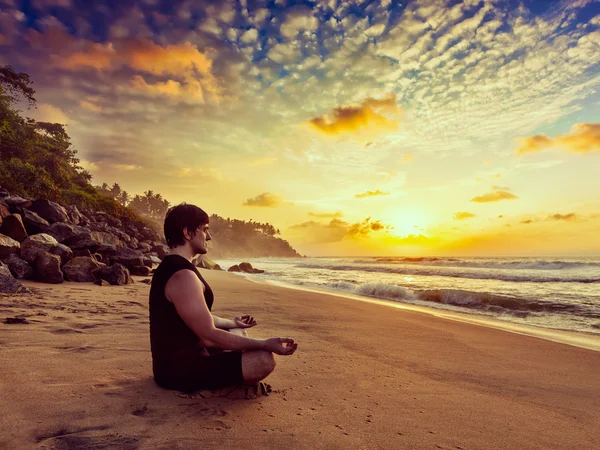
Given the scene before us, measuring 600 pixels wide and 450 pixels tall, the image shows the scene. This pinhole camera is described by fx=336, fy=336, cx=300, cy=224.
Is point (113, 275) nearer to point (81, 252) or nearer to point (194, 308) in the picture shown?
point (81, 252)

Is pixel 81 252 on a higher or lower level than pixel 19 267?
higher

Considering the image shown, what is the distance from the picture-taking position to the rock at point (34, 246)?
9.34 m

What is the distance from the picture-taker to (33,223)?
1111 cm

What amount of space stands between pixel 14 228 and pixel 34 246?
109 centimetres

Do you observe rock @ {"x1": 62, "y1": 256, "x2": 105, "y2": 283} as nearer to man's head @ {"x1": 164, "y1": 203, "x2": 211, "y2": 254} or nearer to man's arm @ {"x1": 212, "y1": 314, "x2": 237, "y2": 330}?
man's arm @ {"x1": 212, "y1": 314, "x2": 237, "y2": 330}

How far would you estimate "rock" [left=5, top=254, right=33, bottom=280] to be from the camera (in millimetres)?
8875

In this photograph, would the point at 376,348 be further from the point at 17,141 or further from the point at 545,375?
the point at 17,141

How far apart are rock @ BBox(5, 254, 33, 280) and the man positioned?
8.50m

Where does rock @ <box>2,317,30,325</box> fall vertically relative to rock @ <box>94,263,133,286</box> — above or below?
below

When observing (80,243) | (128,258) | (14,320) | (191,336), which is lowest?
(14,320)

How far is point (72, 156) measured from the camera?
122ft

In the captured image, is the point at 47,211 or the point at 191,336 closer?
the point at 191,336

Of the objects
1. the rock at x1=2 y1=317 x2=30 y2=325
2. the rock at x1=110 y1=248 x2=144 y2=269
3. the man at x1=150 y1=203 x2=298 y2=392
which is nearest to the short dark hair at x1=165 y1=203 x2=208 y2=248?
the man at x1=150 y1=203 x2=298 y2=392

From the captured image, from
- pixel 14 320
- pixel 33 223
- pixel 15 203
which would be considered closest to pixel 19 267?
pixel 33 223
